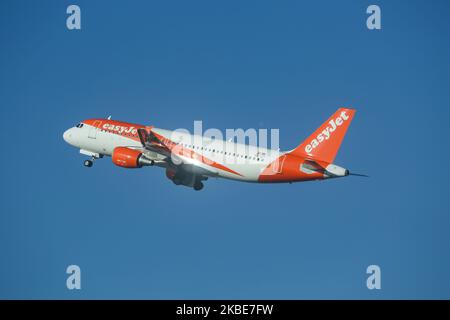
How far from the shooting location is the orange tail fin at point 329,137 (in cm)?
7050

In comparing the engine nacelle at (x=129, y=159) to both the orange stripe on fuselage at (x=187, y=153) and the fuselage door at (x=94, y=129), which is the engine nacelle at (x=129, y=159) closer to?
the orange stripe on fuselage at (x=187, y=153)

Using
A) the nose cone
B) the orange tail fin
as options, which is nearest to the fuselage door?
the nose cone

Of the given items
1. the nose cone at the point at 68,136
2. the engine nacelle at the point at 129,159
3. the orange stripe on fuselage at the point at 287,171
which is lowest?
the orange stripe on fuselage at the point at 287,171

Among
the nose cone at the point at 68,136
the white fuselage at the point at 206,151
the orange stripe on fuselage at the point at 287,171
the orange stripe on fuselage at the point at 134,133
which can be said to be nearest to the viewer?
the orange stripe on fuselage at the point at 287,171

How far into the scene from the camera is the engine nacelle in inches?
3054

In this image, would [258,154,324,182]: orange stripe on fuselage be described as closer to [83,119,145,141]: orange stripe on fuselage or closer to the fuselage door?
[83,119,145,141]: orange stripe on fuselage

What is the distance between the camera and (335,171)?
227ft

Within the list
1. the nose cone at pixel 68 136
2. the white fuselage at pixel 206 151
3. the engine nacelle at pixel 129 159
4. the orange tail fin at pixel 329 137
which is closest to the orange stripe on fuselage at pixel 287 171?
the white fuselage at pixel 206 151

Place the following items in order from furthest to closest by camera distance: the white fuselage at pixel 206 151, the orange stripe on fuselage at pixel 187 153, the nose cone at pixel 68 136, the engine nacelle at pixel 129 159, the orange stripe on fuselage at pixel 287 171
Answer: the nose cone at pixel 68 136 < the engine nacelle at pixel 129 159 < the orange stripe on fuselage at pixel 187 153 < the white fuselage at pixel 206 151 < the orange stripe on fuselage at pixel 287 171

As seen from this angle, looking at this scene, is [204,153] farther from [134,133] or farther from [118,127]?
[118,127]
